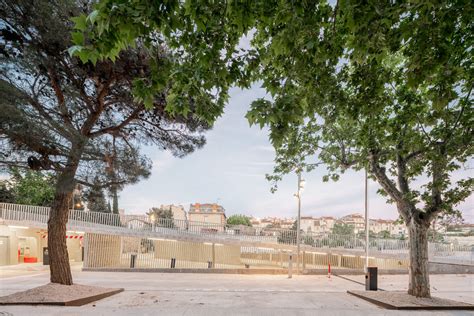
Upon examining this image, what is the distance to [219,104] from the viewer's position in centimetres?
504

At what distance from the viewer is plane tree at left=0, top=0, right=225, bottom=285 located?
739 cm

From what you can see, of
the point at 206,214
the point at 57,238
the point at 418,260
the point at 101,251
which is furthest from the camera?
the point at 206,214

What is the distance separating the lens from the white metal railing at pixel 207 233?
19.8 meters

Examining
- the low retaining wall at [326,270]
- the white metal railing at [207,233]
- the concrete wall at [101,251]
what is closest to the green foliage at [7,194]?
the white metal railing at [207,233]

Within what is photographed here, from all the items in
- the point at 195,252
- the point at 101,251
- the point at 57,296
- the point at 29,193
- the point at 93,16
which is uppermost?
the point at 93,16

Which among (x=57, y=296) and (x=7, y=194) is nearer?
(x=57, y=296)

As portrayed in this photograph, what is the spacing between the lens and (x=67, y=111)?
8.57 metres

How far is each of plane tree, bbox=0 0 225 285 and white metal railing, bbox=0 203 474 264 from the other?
9.89 m

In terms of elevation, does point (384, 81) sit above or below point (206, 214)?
above

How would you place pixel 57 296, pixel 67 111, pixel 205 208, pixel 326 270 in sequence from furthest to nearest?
pixel 205 208, pixel 326 270, pixel 67 111, pixel 57 296

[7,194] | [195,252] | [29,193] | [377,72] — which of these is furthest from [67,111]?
[29,193]

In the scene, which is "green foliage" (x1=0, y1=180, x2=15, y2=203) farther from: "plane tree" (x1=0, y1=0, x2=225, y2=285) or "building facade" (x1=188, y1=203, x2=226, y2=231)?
"building facade" (x1=188, y1=203, x2=226, y2=231)

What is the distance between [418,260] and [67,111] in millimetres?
11559

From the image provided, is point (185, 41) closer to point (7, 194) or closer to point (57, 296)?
point (57, 296)
